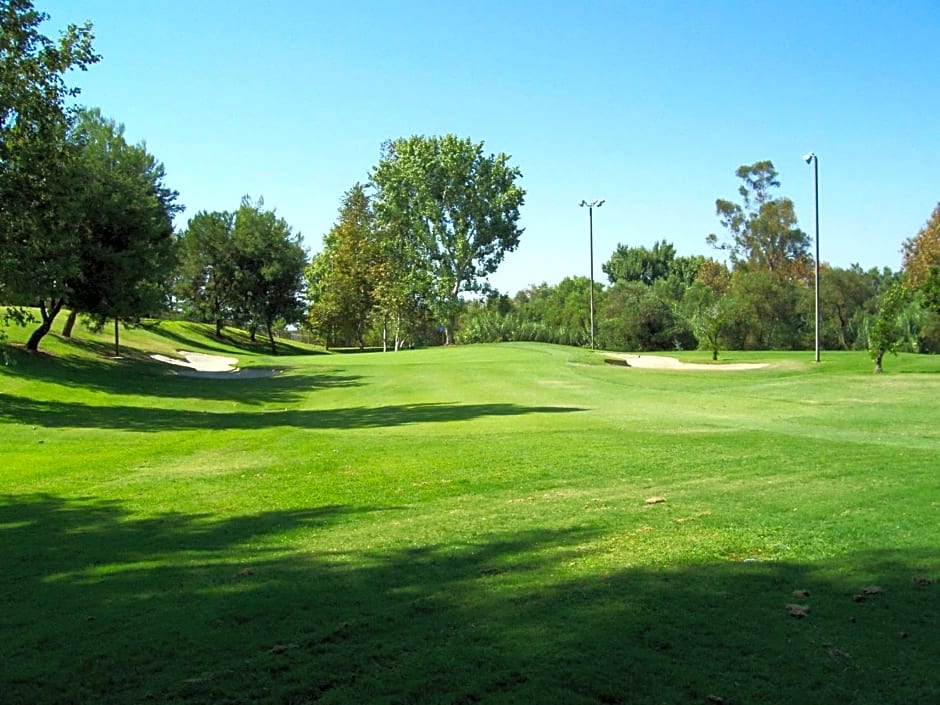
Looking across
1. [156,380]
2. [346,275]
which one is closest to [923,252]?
[346,275]

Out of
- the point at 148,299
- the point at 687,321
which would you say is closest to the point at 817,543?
the point at 148,299

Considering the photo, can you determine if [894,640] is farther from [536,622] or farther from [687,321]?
[687,321]

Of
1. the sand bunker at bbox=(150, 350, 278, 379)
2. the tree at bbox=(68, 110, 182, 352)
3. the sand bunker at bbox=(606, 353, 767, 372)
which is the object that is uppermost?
the tree at bbox=(68, 110, 182, 352)

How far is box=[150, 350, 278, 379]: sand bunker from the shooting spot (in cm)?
4133

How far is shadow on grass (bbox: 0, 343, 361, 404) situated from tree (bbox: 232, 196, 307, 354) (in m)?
29.9

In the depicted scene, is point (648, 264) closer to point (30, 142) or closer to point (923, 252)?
point (923, 252)

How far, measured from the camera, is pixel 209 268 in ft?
234

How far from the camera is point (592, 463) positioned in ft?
37.2

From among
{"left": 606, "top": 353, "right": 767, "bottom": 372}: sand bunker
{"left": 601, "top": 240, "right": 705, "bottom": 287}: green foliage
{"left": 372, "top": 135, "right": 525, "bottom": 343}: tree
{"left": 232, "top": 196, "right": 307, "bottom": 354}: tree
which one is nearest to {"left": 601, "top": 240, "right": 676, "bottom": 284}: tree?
{"left": 601, "top": 240, "right": 705, "bottom": 287}: green foliage

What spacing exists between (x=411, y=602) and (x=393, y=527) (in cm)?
250

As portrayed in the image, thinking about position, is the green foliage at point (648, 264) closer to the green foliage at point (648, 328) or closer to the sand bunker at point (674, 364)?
the green foliage at point (648, 328)

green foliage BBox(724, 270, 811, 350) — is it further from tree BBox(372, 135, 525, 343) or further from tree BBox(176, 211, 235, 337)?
tree BBox(176, 211, 235, 337)

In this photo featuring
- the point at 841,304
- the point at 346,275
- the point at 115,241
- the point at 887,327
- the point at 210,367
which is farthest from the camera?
the point at 346,275

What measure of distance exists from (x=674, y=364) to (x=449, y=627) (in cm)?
3767
